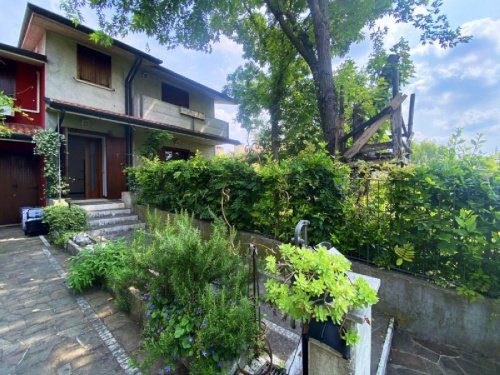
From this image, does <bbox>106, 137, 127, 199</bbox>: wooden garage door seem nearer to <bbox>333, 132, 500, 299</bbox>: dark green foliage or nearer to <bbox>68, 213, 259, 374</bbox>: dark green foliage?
<bbox>68, 213, 259, 374</bbox>: dark green foliage

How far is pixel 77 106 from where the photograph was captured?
735 cm

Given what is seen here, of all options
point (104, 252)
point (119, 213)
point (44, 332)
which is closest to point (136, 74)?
point (119, 213)

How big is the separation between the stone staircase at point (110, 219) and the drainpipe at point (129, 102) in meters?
2.34

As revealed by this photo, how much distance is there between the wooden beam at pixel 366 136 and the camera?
6.52 metres

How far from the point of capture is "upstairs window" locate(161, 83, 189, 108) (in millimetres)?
12031

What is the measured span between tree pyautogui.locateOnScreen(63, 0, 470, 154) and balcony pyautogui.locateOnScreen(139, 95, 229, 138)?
8.68ft

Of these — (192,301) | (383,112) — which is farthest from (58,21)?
(383,112)

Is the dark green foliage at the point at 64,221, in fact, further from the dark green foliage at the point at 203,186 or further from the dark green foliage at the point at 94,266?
the dark green foliage at the point at 94,266

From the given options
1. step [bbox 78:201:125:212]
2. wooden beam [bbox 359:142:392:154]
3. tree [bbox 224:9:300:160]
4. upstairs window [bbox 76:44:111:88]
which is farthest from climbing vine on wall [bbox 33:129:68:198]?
wooden beam [bbox 359:142:392:154]

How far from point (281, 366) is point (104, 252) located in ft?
10.7

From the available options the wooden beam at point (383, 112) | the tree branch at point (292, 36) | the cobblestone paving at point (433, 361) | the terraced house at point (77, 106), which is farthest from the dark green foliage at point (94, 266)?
the tree branch at point (292, 36)

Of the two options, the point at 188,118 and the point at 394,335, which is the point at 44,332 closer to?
the point at 394,335

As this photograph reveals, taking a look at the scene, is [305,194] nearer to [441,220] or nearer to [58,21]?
[441,220]

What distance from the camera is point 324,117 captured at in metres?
7.38
